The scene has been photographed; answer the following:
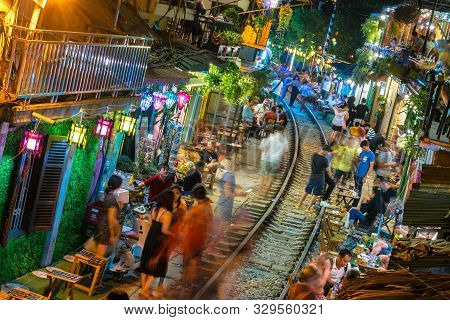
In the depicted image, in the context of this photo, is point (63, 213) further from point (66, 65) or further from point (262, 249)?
point (262, 249)

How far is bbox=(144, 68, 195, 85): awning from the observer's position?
19.2m

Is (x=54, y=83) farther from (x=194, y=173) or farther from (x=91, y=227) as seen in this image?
(x=194, y=173)

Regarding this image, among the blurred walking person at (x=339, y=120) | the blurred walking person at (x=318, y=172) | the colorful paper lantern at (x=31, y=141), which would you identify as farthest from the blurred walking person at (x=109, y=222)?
the blurred walking person at (x=339, y=120)

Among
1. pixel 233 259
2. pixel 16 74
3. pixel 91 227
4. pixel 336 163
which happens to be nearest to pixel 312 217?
pixel 336 163

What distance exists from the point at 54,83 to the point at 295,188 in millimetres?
14868

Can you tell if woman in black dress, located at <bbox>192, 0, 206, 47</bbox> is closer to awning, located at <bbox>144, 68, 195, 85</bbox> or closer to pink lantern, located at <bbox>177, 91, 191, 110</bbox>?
pink lantern, located at <bbox>177, 91, 191, 110</bbox>

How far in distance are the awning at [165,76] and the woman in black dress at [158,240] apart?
6631mm

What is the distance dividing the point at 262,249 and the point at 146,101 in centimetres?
491

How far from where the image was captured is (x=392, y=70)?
30.8 metres

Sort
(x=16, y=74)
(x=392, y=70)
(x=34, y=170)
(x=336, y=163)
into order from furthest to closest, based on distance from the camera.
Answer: (x=392, y=70)
(x=336, y=163)
(x=34, y=170)
(x=16, y=74)

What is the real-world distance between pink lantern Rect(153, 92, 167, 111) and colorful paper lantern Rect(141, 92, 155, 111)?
12 cm

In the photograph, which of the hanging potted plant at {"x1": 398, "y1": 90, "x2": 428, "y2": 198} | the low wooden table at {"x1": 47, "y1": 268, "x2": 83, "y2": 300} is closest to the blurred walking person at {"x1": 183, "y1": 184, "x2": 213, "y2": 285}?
the low wooden table at {"x1": 47, "y1": 268, "x2": 83, "y2": 300}

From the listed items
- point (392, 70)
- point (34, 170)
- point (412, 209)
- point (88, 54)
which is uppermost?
point (392, 70)

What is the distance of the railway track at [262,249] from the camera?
16016 mm
